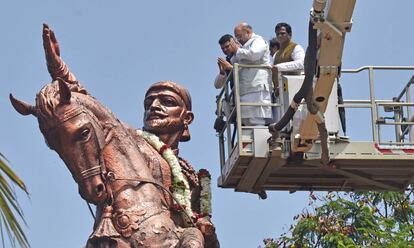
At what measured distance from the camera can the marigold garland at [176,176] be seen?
15.3 meters

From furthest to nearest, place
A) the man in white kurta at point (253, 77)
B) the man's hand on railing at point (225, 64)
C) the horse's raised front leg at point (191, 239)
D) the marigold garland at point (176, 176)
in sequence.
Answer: the man's hand on railing at point (225, 64) < the man in white kurta at point (253, 77) < the marigold garland at point (176, 176) < the horse's raised front leg at point (191, 239)

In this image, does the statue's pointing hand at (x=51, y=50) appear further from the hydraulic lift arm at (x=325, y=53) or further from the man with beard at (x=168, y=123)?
the hydraulic lift arm at (x=325, y=53)

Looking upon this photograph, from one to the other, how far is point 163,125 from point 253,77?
1.45 m

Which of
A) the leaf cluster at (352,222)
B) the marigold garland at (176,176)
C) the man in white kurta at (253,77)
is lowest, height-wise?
the leaf cluster at (352,222)

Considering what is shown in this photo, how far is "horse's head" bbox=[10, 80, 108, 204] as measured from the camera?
14.6m

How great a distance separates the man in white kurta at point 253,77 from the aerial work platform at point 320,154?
0.13m

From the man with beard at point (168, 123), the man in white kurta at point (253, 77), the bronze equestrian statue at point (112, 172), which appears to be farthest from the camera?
the man in white kurta at point (253, 77)

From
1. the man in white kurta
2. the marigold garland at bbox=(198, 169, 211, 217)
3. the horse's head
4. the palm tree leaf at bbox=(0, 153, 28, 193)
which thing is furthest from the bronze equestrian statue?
the palm tree leaf at bbox=(0, 153, 28, 193)

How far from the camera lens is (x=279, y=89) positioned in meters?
16.6

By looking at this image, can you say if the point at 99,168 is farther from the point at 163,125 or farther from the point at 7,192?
the point at 7,192

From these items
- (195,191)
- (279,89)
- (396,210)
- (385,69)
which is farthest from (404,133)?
(396,210)

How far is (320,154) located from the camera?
17.1m

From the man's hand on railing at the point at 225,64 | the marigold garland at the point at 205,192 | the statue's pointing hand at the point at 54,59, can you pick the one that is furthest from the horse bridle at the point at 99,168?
the man's hand on railing at the point at 225,64

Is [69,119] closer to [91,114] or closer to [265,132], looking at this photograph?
[91,114]
